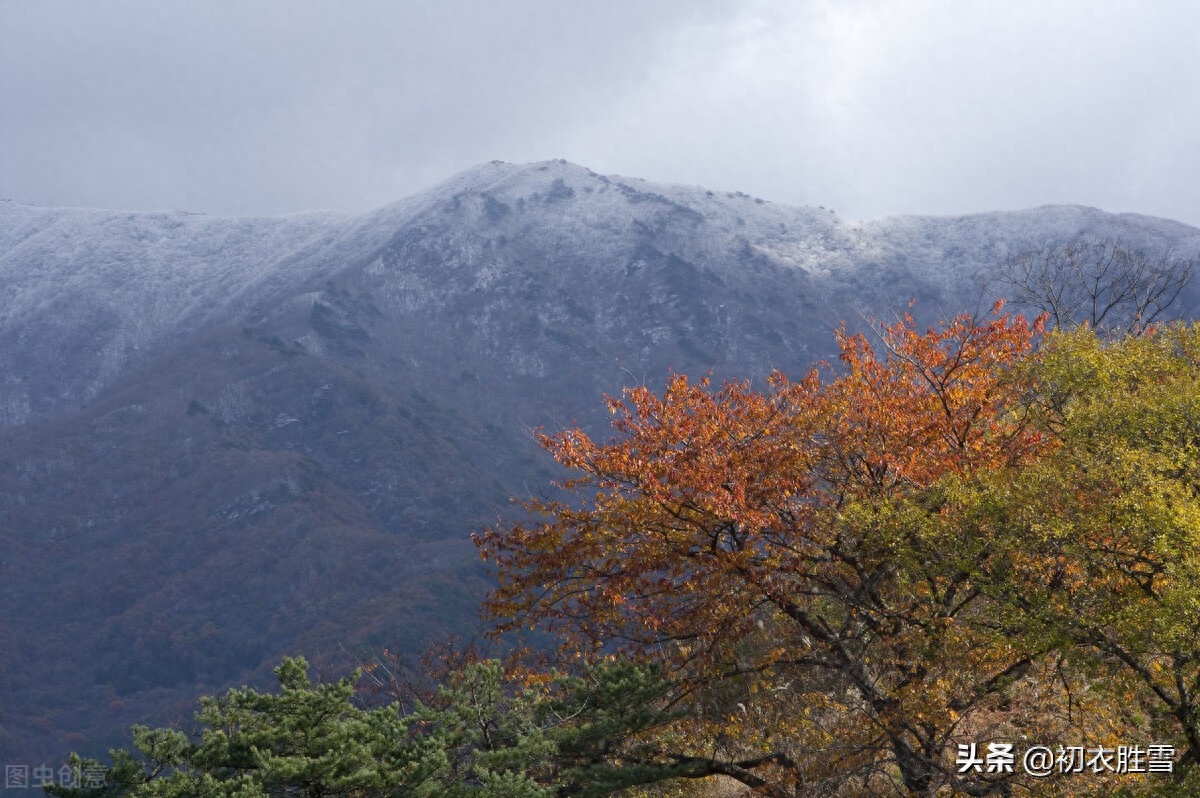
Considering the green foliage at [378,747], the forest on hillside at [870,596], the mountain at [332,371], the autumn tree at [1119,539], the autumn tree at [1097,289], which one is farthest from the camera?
the mountain at [332,371]

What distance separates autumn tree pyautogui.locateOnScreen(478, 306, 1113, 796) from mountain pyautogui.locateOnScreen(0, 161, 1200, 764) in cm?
5800

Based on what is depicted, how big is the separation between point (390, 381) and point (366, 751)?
457 feet

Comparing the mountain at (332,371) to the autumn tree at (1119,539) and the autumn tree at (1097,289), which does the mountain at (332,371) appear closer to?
the autumn tree at (1097,289)

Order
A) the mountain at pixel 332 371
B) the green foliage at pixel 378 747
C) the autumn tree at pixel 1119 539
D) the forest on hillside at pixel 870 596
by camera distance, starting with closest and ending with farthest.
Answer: the autumn tree at pixel 1119 539, the forest on hillside at pixel 870 596, the green foliage at pixel 378 747, the mountain at pixel 332 371

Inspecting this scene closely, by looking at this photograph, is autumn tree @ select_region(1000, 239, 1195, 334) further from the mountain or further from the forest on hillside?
the mountain

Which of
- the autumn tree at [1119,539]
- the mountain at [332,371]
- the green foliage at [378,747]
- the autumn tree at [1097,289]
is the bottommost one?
the green foliage at [378,747]

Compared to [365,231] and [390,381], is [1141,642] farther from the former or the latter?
[365,231]

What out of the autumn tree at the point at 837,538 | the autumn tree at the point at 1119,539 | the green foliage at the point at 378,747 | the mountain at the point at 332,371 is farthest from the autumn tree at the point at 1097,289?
the mountain at the point at 332,371

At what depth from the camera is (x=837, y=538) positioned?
13.4 metres

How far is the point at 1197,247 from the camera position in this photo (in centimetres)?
11419

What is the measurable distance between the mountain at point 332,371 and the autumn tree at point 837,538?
58.0 meters

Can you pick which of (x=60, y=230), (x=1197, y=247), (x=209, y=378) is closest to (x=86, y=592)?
(x=209, y=378)

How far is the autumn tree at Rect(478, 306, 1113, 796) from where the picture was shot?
12.7 m

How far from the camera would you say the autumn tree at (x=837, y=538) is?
1272 centimetres
